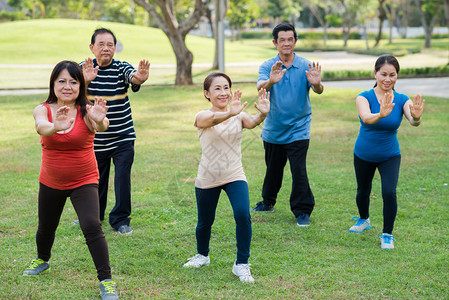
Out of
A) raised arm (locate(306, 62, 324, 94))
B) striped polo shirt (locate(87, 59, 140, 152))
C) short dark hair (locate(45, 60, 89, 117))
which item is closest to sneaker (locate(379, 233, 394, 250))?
raised arm (locate(306, 62, 324, 94))

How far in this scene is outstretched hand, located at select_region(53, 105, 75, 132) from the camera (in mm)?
3877

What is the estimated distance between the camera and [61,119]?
3.89m

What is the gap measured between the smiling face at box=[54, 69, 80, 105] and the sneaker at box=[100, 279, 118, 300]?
1.41 meters

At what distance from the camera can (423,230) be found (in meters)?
5.86

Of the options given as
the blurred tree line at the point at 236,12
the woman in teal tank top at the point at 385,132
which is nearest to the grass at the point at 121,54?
the blurred tree line at the point at 236,12

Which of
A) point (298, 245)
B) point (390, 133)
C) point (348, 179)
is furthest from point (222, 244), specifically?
point (348, 179)

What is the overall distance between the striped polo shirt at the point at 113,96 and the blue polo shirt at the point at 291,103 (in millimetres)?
1463

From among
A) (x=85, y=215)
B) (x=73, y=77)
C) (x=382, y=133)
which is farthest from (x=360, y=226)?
(x=73, y=77)

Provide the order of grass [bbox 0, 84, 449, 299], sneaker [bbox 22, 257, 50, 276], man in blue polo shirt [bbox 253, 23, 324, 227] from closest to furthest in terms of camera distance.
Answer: grass [bbox 0, 84, 449, 299] < sneaker [bbox 22, 257, 50, 276] < man in blue polo shirt [bbox 253, 23, 324, 227]

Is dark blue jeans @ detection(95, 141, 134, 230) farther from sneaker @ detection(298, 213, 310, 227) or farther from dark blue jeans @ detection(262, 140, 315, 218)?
sneaker @ detection(298, 213, 310, 227)

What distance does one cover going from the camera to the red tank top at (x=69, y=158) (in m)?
4.14

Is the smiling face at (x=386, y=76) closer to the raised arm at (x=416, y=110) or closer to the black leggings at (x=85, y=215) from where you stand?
the raised arm at (x=416, y=110)

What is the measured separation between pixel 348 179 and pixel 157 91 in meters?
13.1

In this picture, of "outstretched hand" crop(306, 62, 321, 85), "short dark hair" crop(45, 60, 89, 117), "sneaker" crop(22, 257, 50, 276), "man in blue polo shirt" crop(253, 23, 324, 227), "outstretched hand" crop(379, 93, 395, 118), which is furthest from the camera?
"man in blue polo shirt" crop(253, 23, 324, 227)
